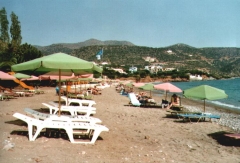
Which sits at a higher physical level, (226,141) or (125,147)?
(125,147)

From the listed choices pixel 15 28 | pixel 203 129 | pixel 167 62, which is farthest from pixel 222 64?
pixel 203 129

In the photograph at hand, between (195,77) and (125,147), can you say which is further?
(195,77)

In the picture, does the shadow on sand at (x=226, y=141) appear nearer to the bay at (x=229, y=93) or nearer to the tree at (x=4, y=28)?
the bay at (x=229, y=93)

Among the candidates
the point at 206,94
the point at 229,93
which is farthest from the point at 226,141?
the point at 229,93

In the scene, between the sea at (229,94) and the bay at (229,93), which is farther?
the bay at (229,93)

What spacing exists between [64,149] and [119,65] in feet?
361

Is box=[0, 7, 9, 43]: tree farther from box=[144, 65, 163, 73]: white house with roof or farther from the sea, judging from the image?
box=[144, 65, 163, 73]: white house with roof

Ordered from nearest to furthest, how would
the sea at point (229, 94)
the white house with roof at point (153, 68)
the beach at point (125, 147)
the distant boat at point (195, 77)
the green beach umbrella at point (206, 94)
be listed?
1. the beach at point (125, 147)
2. the green beach umbrella at point (206, 94)
3. the sea at point (229, 94)
4. the distant boat at point (195, 77)
5. the white house with roof at point (153, 68)

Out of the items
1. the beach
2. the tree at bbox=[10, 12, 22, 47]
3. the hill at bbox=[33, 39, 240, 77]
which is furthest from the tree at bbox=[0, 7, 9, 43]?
the hill at bbox=[33, 39, 240, 77]

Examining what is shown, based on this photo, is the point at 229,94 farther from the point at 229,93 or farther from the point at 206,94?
the point at 206,94

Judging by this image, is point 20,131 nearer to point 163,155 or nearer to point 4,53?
point 163,155

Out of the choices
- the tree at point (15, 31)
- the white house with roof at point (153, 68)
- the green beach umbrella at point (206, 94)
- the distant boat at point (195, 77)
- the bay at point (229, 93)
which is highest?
the tree at point (15, 31)

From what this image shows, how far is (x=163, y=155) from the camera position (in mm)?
5598

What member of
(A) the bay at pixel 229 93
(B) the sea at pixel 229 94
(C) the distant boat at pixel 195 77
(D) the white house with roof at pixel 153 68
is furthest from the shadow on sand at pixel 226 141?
(D) the white house with roof at pixel 153 68
